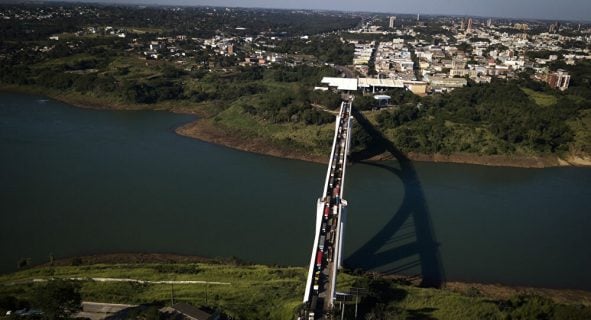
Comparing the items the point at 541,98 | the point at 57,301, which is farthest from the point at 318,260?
the point at 541,98

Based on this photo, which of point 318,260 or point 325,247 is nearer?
point 318,260

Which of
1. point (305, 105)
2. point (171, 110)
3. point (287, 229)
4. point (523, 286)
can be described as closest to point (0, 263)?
point (287, 229)

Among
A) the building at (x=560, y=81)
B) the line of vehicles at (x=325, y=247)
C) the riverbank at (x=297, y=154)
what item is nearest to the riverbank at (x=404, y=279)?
the line of vehicles at (x=325, y=247)

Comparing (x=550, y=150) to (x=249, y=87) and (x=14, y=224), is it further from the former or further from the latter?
(x=14, y=224)

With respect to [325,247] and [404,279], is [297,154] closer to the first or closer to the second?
[404,279]

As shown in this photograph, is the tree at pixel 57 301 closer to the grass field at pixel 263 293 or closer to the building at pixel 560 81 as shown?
the grass field at pixel 263 293
